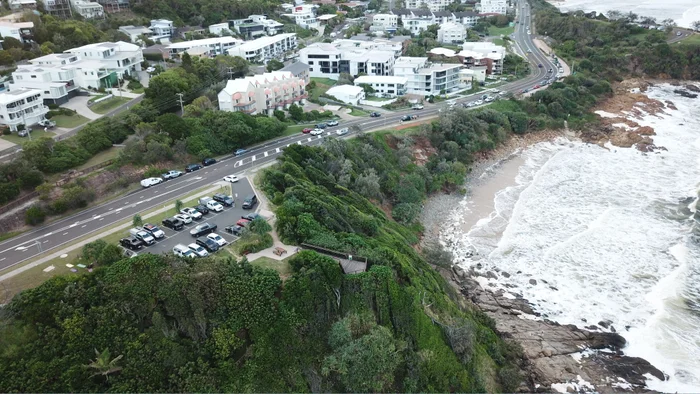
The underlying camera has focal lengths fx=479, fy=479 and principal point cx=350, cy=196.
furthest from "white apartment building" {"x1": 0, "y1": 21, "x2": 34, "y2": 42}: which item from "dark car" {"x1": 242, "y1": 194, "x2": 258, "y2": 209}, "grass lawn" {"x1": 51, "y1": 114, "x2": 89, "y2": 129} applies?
"dark car" {"x1": 242, "y1": 194, "x2": 258, "y2": 209}

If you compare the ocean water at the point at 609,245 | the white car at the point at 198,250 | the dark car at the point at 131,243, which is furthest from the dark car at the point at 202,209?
the ocean water at the point at 609,245

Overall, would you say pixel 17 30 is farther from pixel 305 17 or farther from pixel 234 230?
pixel 305 17

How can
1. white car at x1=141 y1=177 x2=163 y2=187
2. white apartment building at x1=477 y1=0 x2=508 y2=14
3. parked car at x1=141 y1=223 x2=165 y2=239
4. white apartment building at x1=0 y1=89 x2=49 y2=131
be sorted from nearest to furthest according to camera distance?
parked car at x1=141 y1=223 x2=165 y2=239 < white car at x1=141 y1=177 x2=163 y2=187 < white apartment building at x1=0 y1=89 x2=49 y2=131 < white apartment building at x1=477 y1=0 x2=508 y2=14

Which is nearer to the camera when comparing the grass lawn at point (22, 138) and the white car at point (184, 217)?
the white car at point (184, 217)

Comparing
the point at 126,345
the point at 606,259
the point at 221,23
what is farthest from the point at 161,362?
the point at 221,23

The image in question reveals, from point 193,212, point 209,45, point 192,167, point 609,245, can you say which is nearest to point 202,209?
point 193,212

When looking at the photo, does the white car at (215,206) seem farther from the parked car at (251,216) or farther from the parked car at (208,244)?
the parked car at (208,244)

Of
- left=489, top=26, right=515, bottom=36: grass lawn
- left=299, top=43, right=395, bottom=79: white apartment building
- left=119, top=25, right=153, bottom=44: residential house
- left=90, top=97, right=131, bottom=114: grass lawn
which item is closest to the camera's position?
left=90, top=97, right=131, bottom=114: grass lawn

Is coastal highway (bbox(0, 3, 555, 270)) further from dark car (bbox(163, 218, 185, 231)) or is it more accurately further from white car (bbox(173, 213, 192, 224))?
dark car (bbox(163, 218, 185, 231))
